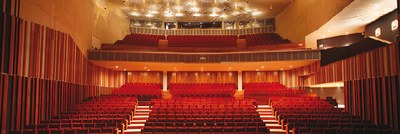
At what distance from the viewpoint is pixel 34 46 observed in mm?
6559

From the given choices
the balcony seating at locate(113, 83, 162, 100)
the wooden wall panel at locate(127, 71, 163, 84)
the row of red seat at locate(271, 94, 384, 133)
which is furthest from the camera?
the wooden wall panel at locate(127, 71, 163, 84)

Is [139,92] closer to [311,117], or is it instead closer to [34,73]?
[34,73]

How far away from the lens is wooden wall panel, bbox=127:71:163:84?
14211 millimetres

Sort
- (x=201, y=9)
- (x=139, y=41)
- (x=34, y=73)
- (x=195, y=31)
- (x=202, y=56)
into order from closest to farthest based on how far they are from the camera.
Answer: (x=34, y=73) → (x=202, y=56) → (x=139, y=41) → (x=201, y=9) → (x=195, y=31)

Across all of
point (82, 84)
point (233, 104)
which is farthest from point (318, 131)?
point (82, 84)

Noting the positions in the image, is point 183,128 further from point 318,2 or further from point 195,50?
point 195,50

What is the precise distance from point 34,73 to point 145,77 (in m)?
7.83

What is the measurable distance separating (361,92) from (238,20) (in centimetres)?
1037

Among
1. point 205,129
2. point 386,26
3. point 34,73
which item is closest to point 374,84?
point 386,26

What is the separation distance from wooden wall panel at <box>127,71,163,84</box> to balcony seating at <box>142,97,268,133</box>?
220 inches

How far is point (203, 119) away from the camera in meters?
6.36

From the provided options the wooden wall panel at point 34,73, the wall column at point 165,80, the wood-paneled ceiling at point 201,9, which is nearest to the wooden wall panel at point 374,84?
the wood-paneled ceiling at point 201,9

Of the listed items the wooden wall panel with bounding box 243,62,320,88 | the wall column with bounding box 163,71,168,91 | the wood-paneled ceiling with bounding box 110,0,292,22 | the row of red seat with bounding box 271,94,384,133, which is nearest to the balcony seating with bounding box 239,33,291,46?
the wood-paneled ceiling with bounding box 110,0,292,22

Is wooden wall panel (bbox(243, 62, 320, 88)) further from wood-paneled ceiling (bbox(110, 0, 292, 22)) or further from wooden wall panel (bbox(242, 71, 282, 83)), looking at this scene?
wood-paneled ceiling (bbox(110, 0, 292, 22))
